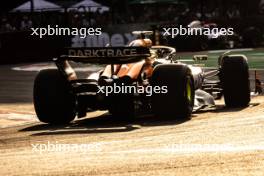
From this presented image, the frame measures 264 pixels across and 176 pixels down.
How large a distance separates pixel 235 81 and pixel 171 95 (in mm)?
2137

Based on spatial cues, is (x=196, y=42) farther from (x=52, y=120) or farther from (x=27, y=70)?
(x=52, y=120)

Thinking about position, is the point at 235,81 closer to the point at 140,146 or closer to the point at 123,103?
the point at 123,103

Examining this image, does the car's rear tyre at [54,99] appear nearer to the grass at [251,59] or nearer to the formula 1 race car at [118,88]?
the formula 1 race car at [118,88]

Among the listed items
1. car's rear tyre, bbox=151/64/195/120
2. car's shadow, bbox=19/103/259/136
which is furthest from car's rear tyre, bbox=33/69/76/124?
car's rear tyre, bbox=151/64/195/120

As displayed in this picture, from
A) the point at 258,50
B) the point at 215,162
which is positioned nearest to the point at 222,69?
the point at 215,162

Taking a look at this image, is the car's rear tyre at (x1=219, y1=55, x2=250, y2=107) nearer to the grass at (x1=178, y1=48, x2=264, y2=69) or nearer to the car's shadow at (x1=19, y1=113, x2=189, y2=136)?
the car's shadow at (x1=19, y1=113, x2=189, y2=136)

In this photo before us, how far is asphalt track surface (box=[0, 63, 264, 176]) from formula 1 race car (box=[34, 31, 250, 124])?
215mm

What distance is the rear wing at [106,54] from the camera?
488 inches

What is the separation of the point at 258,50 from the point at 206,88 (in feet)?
67.6

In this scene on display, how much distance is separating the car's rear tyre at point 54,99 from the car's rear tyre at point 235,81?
2745 millimetres

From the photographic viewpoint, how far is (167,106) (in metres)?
12.4

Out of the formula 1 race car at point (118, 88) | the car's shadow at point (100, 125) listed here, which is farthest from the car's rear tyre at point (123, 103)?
the car's shadow at point (100, 125)

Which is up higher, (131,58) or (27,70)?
(131,58)

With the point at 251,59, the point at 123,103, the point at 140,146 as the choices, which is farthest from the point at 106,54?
the point at 251,59
